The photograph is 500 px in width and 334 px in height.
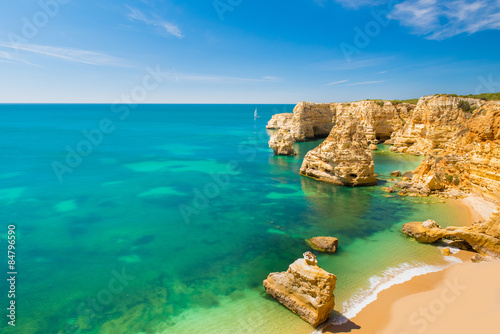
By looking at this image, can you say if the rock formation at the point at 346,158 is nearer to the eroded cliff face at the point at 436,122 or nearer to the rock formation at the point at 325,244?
the rock formation at the point at 325,244

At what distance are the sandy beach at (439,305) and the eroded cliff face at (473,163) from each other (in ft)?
35.5

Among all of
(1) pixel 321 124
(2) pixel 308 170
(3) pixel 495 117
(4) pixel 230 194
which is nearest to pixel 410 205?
(3) pixel 495 117

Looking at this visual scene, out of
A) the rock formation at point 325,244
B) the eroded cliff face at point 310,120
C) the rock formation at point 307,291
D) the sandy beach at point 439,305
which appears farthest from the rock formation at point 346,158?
the eroded cliff face at point 310,120

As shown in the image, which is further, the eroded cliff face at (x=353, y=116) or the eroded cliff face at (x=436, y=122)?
the eroded cliff face at (x=353, y=116)

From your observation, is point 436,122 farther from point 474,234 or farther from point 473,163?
point 474,234

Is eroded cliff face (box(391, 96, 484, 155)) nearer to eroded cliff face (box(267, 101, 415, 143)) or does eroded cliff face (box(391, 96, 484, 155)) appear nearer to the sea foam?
eroded cliff face (box(267, 101, 415, 143))

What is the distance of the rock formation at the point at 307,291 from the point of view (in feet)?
34.6

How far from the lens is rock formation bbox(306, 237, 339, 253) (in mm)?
16328

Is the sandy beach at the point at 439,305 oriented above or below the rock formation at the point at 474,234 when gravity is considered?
below

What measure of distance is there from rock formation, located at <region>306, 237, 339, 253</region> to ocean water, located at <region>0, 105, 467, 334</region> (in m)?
0.82

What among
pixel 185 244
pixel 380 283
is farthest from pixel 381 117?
pixel 185 244

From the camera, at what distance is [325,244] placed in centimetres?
1648

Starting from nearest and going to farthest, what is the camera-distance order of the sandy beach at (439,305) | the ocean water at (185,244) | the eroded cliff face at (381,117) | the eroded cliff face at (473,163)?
Answer: the sandy beach at (439,305), the ocean water at (185,244), the eroded cliff face at (473,163), the eroded cliff face at (381,117)

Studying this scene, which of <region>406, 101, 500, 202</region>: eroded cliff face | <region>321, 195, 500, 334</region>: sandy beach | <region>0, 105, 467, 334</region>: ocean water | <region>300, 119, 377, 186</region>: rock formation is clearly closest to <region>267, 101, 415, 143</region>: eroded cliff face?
<region>300, 119, 377, 186</region>: rock formation
